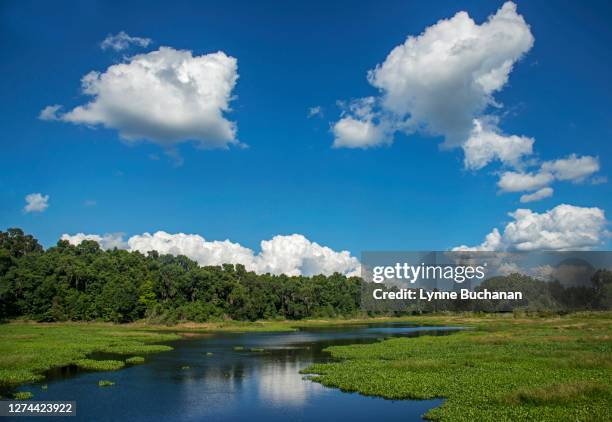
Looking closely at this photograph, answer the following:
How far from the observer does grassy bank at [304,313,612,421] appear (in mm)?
31438

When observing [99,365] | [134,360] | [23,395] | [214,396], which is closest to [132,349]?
[134,360]

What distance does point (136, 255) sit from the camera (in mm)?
177500

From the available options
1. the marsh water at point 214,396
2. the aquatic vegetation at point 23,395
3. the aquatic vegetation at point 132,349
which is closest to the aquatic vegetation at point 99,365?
the marsh water at point 214,396

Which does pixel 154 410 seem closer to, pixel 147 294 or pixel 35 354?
pixel 35 354

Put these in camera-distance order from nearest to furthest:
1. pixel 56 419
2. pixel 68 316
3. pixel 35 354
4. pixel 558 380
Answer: pixel 56 419, pixel 558 380, pixel 35 354, pixel 68 316

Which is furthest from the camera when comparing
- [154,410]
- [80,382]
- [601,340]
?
[601,340]

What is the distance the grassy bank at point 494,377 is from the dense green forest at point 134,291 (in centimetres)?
9092

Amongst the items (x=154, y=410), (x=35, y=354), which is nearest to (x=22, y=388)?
(x=154, y=410)

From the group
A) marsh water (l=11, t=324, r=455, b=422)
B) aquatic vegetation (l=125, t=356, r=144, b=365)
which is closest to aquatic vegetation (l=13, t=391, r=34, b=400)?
marsh water (l=11, t=324, r=455, b=422)

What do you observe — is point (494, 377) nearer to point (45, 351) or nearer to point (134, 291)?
point (45, 351)

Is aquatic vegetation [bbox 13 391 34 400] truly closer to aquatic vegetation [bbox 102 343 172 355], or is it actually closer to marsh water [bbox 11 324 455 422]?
marsh water [bbox 11 324 455 422]

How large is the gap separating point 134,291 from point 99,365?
89099 millimetres

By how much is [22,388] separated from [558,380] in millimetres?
45868

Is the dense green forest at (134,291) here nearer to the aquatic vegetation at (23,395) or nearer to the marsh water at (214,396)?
the marsh water at (214,396)
